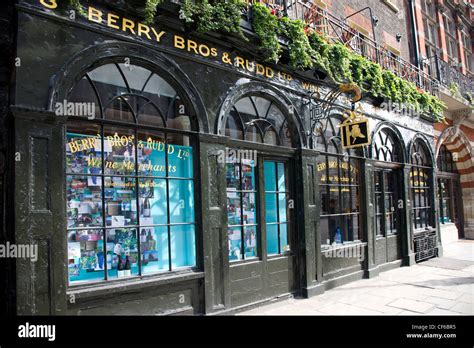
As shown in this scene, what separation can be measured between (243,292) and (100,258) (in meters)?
2.41

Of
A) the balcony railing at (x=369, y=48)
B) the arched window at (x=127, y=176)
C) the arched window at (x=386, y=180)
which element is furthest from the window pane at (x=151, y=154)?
the arched window at (x=386, y=180)

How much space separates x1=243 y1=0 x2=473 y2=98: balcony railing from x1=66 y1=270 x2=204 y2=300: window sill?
17.3 feet

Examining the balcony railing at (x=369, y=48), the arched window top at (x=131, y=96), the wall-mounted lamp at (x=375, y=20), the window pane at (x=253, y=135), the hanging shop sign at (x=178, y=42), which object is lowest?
the window pane at (x=253, y=135)

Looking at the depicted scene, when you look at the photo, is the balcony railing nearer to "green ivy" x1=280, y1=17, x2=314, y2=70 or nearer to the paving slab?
"green ivy" x1=280, y1=17, x2=314, y2=70

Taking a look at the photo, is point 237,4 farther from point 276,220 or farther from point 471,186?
point 471,186

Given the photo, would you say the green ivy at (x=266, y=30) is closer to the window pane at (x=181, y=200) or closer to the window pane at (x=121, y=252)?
the window pane at (x=181, y=200)

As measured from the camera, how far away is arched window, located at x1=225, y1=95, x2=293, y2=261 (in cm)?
603

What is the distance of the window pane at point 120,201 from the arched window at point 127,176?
13 millimetres

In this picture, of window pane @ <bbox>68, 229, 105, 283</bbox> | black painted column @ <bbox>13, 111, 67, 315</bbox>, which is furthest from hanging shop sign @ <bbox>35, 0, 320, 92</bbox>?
window pane @ <bbox>68, 229, 105, 283</bbox>

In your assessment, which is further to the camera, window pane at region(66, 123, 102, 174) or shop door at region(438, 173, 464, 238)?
shop door at region(438, 173, 464, 238)

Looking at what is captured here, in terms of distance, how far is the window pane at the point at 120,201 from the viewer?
15.1 feet

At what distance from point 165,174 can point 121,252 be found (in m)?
1.22
